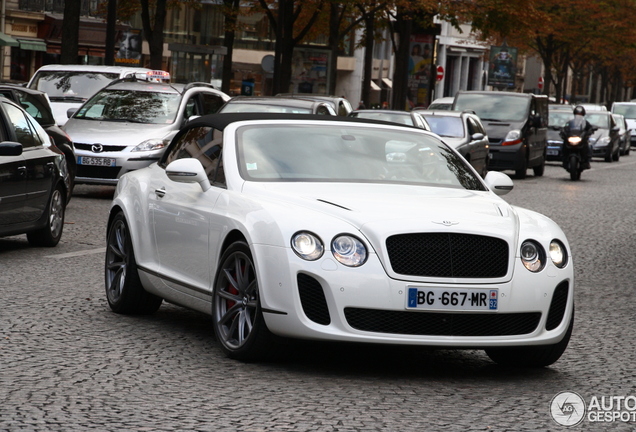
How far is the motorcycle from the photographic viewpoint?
2934 cm

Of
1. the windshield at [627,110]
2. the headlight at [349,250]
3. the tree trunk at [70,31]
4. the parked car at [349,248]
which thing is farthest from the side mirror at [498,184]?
the windshield at [627,110]

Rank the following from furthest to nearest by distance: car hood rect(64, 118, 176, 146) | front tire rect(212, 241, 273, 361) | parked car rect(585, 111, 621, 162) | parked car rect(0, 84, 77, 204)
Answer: parked car rect(585, 111, 621, 162) → car hood rect(64, 118, 176, 146) → parked car rect(0, 84, 77, 204) → front tire rect(212, 241, 273, 361)

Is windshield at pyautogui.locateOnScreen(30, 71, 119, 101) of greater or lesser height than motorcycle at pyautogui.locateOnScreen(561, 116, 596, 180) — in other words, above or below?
above

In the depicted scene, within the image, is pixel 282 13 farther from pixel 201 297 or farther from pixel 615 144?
pixel 201 297

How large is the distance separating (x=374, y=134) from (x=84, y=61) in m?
53.6

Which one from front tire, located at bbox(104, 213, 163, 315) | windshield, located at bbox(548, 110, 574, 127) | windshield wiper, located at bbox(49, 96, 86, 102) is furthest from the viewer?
windshield, located at bbox(548, 110, 574, 127)

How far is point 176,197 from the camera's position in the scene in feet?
25.7

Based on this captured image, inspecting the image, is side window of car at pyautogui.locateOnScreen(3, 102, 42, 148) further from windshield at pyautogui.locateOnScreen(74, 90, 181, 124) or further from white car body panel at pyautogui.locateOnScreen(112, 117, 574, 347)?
windshield at pyautogui.locateOnScreen(74, 90, 181, 124)

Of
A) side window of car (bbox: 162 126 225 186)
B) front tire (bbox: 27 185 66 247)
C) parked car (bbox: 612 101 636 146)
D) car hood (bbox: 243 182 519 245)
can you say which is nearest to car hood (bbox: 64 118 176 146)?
front tire (bbox: 27 185 66 247)

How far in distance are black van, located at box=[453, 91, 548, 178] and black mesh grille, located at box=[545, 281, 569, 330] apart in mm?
22039

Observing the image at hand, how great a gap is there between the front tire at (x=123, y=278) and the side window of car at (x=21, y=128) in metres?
3.81

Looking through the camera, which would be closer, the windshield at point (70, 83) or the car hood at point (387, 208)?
the car hood at point (387, 208)

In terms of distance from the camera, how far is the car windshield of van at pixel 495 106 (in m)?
30.2

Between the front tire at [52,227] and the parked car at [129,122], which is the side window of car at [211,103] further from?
the front tire at [52,227]
